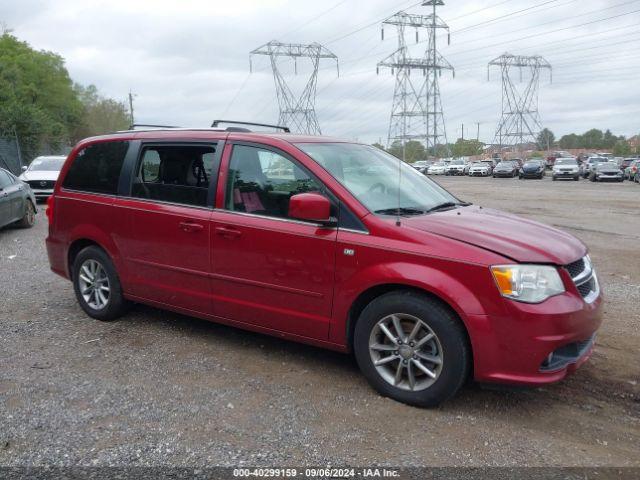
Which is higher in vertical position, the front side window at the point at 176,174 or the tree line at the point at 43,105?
the tree line at the point at 43,105

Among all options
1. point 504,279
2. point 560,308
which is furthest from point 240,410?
point 560,308

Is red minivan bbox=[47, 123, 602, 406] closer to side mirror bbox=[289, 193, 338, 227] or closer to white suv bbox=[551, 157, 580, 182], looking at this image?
side mirror bbox=[289, 193, 338, 227]

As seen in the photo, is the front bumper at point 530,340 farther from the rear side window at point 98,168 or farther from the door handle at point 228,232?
the rear side window at point 98,168

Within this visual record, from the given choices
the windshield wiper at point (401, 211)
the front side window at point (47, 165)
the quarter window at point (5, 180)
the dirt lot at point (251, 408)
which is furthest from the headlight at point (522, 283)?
the front side window at point (47, 165)

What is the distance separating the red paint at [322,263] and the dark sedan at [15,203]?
6.59 metres

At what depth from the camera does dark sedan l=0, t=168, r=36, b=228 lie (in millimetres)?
11070

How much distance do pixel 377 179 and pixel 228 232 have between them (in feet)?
4.00

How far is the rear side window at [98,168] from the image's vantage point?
5.42 meters

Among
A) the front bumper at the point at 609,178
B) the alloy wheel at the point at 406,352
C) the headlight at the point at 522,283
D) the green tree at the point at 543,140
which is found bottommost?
the front bumper at the point at 609,178

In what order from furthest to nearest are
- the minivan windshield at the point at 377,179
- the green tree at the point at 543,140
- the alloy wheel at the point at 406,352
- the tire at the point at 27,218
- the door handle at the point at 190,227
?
1. the green tree at the point at 543,140
2. the tire at the point at 27,218
3. the door handle at the point at 190,227
4. the minivan windshield at the point at 377,179
5. the alloy wheel at the point at 406,352

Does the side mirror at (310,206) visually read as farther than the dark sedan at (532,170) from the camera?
No

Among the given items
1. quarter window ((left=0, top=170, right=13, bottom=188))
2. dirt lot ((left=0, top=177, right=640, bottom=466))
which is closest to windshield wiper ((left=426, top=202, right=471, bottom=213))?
dirt lot ((left=0, top=177, right=640, bottom=466))

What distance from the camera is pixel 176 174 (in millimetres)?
4969

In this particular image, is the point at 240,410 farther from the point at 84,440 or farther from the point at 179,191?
the point at 179,191
